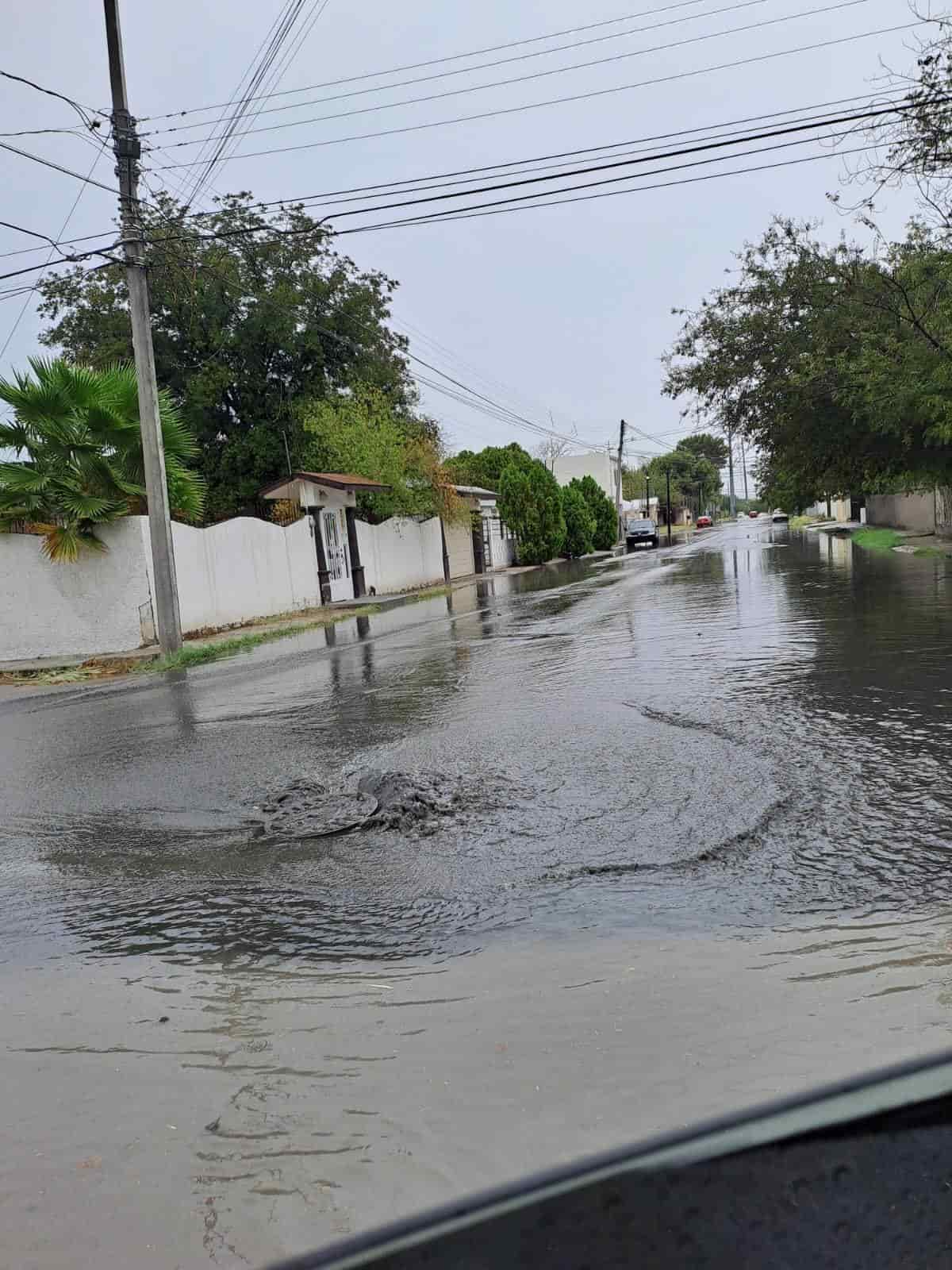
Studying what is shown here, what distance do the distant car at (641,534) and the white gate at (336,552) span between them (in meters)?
30.8

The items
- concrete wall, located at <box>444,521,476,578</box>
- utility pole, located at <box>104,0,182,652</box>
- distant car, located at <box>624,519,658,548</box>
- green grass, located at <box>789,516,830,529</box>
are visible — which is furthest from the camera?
green grass, located at <box>789,516,830,529</box>

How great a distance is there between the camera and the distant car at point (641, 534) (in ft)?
187

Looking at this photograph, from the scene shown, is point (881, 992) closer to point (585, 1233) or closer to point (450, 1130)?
point (450, 1130)

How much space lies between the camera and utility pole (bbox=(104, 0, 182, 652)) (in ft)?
51.8

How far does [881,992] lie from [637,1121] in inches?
47.1

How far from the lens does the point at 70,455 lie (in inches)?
674

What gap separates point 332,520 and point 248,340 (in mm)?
11262

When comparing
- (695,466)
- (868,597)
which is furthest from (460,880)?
(695,466)

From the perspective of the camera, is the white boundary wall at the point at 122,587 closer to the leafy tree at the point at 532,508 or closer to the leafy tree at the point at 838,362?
the leafy tree at the point at 838,362

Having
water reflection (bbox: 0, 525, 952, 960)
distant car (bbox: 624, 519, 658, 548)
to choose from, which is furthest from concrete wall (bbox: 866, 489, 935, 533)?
water reflection (bbox: 0, 525, 952, 960)

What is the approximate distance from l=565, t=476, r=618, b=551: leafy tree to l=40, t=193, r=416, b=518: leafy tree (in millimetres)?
17785

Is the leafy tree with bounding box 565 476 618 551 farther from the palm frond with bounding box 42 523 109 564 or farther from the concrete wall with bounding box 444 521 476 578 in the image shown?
the palm frond with bounding box 42 523 109 564

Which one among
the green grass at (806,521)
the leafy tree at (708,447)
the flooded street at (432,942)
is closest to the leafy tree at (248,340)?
the flooded street at (432,942)

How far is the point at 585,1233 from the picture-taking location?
1.58 metres
